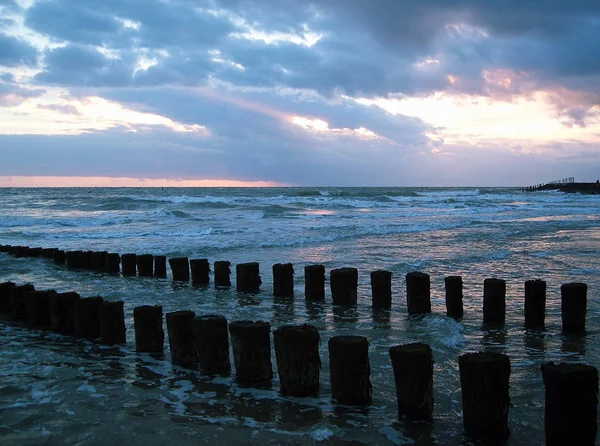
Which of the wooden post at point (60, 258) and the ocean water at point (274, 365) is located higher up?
the wooden post at point (60, 258)

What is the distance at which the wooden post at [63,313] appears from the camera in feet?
23.1

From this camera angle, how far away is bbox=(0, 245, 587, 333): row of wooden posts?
23.1 feet

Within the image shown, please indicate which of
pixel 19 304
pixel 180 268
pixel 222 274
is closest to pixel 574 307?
pixel 222 274

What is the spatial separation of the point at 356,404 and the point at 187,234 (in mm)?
19147

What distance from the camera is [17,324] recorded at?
756 centimetres

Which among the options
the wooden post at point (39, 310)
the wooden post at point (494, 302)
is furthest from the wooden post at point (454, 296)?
the wooden post at point (39, 310)

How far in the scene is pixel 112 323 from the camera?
6.44m

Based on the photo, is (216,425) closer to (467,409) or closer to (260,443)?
(260,443)

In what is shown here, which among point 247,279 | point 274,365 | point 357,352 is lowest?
point 274,365

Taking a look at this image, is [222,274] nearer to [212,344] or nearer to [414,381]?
[212,344]

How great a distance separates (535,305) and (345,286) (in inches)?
111

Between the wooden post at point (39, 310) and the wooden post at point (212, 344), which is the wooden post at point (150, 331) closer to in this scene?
the wooden post at point (212, 344)

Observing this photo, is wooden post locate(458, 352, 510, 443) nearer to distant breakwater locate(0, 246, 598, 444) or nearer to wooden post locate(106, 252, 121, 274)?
distant breakwater locate(0, 246, 598, 444)

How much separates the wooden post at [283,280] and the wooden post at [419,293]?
221 cm
